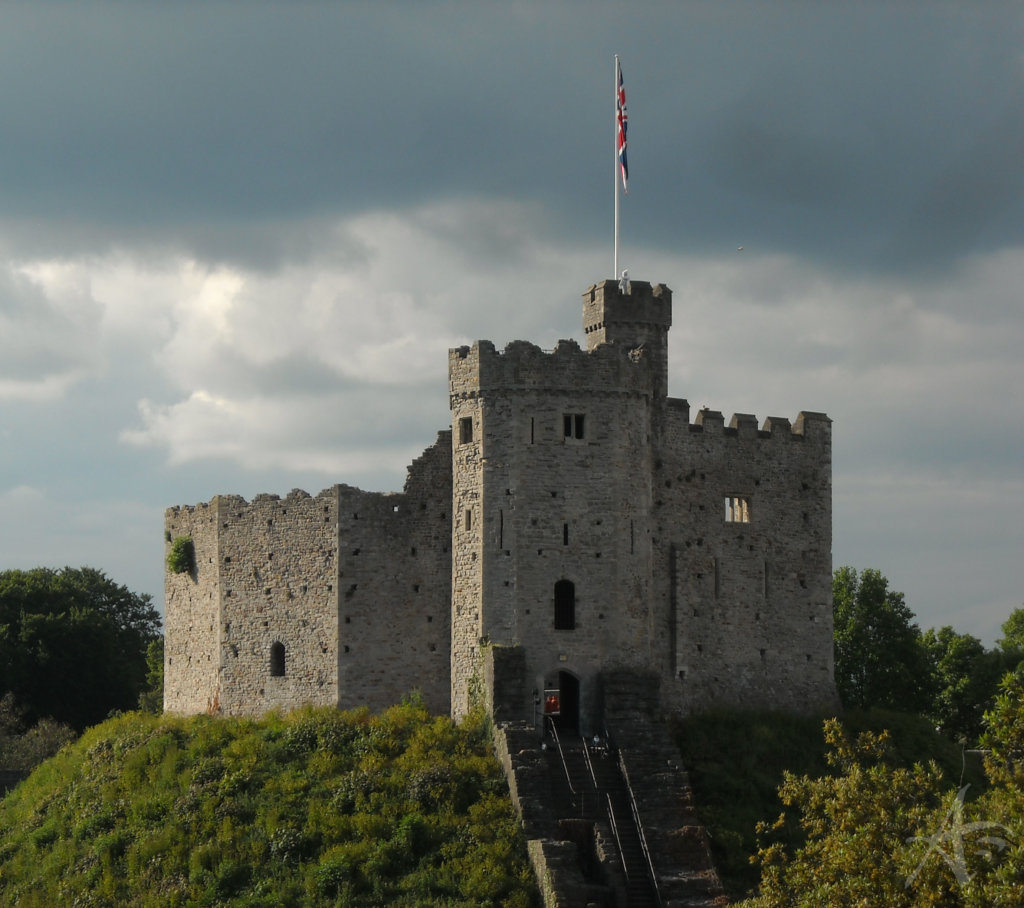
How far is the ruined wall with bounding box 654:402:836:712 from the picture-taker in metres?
51.9

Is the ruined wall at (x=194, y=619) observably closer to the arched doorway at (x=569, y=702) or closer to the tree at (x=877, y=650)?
the arched doorway at (x=569, y=702)

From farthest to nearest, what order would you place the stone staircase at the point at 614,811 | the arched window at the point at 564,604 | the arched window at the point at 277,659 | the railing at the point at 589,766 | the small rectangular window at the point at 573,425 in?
the arched window at the point at 277,659, the small rectangular window at the point at 573,425, the arched window at the point at 564,604, the railing at the point at 589,766, the stone staircase at the point at 614,811

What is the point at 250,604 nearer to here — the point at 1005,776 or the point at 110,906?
the point at 110,906

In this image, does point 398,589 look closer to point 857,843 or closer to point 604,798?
point 604,798

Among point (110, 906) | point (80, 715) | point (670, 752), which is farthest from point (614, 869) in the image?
point (80, 715)

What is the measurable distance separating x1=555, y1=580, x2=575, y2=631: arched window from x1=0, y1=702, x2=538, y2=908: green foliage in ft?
12.6

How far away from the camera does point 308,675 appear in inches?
2069

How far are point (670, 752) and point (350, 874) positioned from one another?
1016cm

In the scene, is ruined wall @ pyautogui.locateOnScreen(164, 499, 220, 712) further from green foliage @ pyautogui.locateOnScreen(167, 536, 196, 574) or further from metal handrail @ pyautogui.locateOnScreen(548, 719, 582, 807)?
metal handrail @ pyautogui.locateOnScreen(548, 719, 582, 807)

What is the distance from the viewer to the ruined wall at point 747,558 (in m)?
51.9

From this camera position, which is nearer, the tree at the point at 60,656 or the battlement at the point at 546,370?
the battlement at the point at 546,370

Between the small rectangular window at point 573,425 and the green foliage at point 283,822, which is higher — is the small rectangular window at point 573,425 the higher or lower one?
the higher one

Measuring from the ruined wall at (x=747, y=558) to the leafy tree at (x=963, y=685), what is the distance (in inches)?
528

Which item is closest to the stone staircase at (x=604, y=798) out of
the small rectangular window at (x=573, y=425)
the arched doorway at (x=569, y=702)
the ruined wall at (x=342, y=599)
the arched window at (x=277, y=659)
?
the arched doorway at (x=569, y=702)
